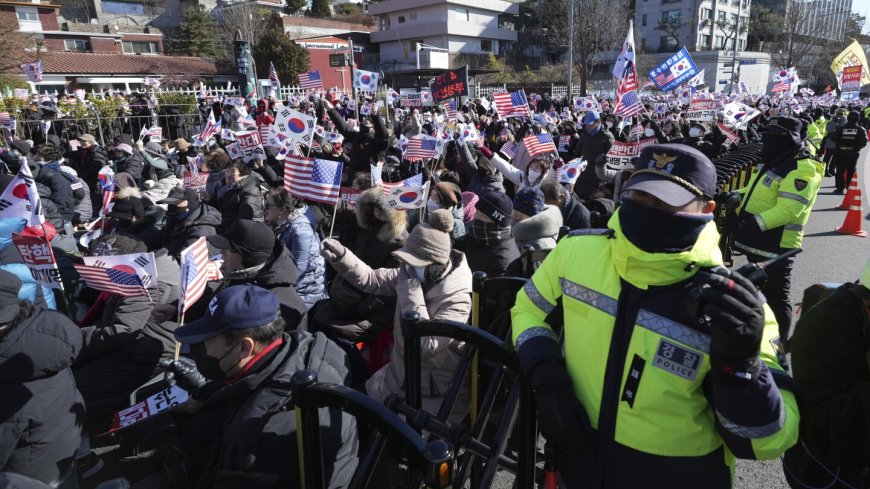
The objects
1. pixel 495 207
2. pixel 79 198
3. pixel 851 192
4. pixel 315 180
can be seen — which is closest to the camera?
pixel 495 207

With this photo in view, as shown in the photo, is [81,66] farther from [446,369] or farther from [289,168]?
[446,369]

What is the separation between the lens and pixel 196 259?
387cm

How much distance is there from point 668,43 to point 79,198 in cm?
7339

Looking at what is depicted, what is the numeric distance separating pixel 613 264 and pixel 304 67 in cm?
4671

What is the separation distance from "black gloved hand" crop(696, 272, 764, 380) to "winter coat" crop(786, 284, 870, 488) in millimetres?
640

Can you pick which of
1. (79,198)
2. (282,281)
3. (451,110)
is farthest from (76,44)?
(282,281)

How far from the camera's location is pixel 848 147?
39.9ft

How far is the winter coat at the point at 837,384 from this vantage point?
76.6 inches

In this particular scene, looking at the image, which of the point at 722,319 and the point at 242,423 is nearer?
the point at 722,319

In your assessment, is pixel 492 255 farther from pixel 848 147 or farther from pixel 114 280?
pixel 848 147

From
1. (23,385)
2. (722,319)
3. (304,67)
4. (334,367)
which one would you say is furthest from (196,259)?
(304,67)

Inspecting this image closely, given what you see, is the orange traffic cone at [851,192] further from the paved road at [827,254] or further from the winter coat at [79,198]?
the winter coat at [79,198]

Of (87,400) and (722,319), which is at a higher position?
(722,319)

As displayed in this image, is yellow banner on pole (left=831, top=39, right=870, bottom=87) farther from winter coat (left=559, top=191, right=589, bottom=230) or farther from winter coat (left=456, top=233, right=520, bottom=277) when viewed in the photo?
winter coat (left=456, top=233, right=520, bottom=277)
